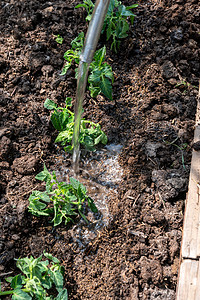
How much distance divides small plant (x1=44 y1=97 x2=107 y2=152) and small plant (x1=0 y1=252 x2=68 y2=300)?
82 cm

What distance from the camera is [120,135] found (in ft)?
9.00

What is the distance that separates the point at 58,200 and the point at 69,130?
0.51 metres

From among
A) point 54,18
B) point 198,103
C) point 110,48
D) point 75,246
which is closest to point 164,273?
point 75,246

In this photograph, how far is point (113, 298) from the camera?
2.11m

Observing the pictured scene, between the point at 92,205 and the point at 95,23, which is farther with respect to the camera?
the point at 92,205

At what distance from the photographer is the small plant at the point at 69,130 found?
8.36ft

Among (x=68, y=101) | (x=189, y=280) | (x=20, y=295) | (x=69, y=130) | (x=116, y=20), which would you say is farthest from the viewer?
(x=116, y=20)

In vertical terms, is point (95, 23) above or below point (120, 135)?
above

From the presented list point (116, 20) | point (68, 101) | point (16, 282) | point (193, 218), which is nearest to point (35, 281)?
point (16, 282)

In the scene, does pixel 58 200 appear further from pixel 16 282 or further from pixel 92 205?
pixel 16 282

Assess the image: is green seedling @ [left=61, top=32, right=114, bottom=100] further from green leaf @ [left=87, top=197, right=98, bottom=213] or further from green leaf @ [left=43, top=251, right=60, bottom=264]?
green leaf @ [left=43, top=251, right=60, bottom=264]

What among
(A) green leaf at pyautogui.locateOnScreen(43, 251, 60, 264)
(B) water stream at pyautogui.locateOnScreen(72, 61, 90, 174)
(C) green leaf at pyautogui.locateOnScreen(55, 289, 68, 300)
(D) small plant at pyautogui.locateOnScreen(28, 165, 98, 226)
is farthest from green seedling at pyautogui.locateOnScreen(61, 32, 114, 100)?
(C) green leaf at pyautogui.locateOnScreen(55, 289, 68, 300)

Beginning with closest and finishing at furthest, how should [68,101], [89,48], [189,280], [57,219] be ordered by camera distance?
1. [189,280]
2. [89,48]
3. [57,219]
4. [68,101]

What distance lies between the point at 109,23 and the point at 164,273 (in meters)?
1.92
